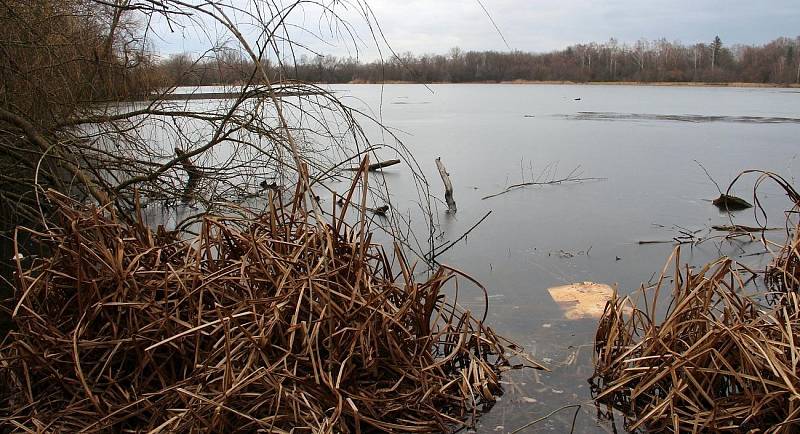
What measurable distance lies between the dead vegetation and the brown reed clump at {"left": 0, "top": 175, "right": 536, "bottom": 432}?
0.61 meters

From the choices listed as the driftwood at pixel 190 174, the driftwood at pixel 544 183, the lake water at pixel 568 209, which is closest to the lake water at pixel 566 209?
the lake water at pixel 568 209

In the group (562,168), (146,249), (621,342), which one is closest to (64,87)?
(146,249)

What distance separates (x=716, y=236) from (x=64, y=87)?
5089 mm

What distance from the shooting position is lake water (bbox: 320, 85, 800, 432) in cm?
346

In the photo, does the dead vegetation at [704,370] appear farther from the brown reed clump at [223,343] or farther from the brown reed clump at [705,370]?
the brown reed clump at [223,343]

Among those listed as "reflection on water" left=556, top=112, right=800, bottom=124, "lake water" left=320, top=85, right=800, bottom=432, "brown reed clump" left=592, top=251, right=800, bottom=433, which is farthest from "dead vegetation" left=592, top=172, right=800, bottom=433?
"reflection on water" left=556, top=112, right=800, bottom=124

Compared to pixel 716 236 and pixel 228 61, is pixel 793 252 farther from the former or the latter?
pixel 228 61

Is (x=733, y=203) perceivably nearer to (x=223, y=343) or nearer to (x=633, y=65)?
(x=223, y=343)

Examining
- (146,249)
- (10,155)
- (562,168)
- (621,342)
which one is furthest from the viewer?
(562,168)

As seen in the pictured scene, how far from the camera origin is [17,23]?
3.41 m

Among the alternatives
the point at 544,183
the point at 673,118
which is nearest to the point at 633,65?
the point at 673,118

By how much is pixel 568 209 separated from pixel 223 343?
17.7ft

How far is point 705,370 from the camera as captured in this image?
8.59 feet

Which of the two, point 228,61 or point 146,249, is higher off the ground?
point 228,61
